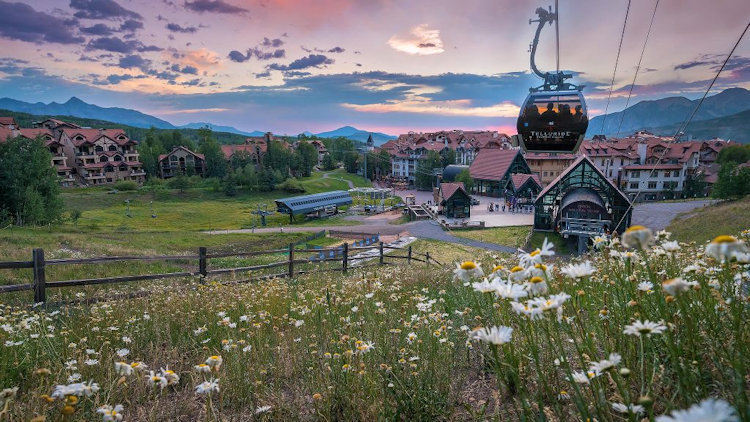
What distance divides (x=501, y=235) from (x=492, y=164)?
34.7 metres

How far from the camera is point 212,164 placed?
85.3 m

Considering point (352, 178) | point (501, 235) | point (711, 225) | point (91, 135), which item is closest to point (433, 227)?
point (501, 235)

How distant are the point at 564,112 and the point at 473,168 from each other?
64.7 m

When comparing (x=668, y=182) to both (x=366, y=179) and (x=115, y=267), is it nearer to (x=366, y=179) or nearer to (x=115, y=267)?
(x=366, y=179)

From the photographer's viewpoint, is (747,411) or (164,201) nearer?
(747,411)

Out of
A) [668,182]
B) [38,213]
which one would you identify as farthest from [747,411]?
[668,182]

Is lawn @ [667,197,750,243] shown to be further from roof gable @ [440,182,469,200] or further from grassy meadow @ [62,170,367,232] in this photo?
grassy meadow @ [62,170,367,232]

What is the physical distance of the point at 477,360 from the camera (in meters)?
3.96

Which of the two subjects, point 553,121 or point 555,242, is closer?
point 553,121

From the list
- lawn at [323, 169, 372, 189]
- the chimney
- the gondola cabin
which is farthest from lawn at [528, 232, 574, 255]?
lawn at [323, 169, 372, 189]

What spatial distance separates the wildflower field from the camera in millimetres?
2078

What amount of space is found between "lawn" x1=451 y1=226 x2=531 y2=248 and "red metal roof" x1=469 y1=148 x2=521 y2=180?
26.7 meters

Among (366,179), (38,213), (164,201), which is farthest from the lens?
(366,179)

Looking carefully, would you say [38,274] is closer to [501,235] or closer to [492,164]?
[501,235]
